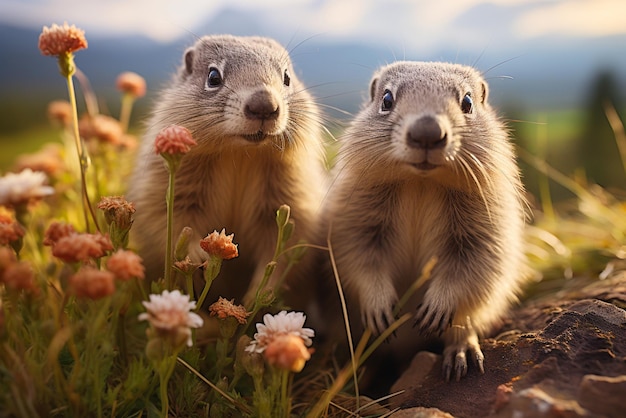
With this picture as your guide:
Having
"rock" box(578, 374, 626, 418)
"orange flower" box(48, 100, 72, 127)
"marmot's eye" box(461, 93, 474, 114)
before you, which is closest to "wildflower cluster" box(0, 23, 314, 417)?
"rock" box(578, 374, 626, 418)

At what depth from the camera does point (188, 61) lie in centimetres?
403

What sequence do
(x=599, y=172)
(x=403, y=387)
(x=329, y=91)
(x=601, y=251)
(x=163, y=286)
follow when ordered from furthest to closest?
(x=599, y=172) → (x=601, y=251) → (x=329, y=91) → (x=403, y=387) → (x=163, y=286)

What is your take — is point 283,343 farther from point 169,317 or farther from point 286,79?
point 286,79

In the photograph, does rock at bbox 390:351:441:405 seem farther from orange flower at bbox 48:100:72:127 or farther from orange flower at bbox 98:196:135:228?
orange flower at bbox 48:100:72:127

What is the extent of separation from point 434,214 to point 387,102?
67cm

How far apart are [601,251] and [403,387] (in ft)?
7.03

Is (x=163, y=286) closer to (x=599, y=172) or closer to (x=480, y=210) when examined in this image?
(x=480, y=210)

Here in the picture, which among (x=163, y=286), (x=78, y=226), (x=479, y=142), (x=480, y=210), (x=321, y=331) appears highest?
(x=479, y=142)

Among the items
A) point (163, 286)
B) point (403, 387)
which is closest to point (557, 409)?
point (403, 387)

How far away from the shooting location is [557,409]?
2.38 m

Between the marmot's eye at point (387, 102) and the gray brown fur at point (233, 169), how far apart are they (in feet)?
1.51

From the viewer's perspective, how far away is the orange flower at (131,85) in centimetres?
476

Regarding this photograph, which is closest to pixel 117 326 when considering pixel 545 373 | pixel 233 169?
pixel 233 169

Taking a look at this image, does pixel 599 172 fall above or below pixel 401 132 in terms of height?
below
